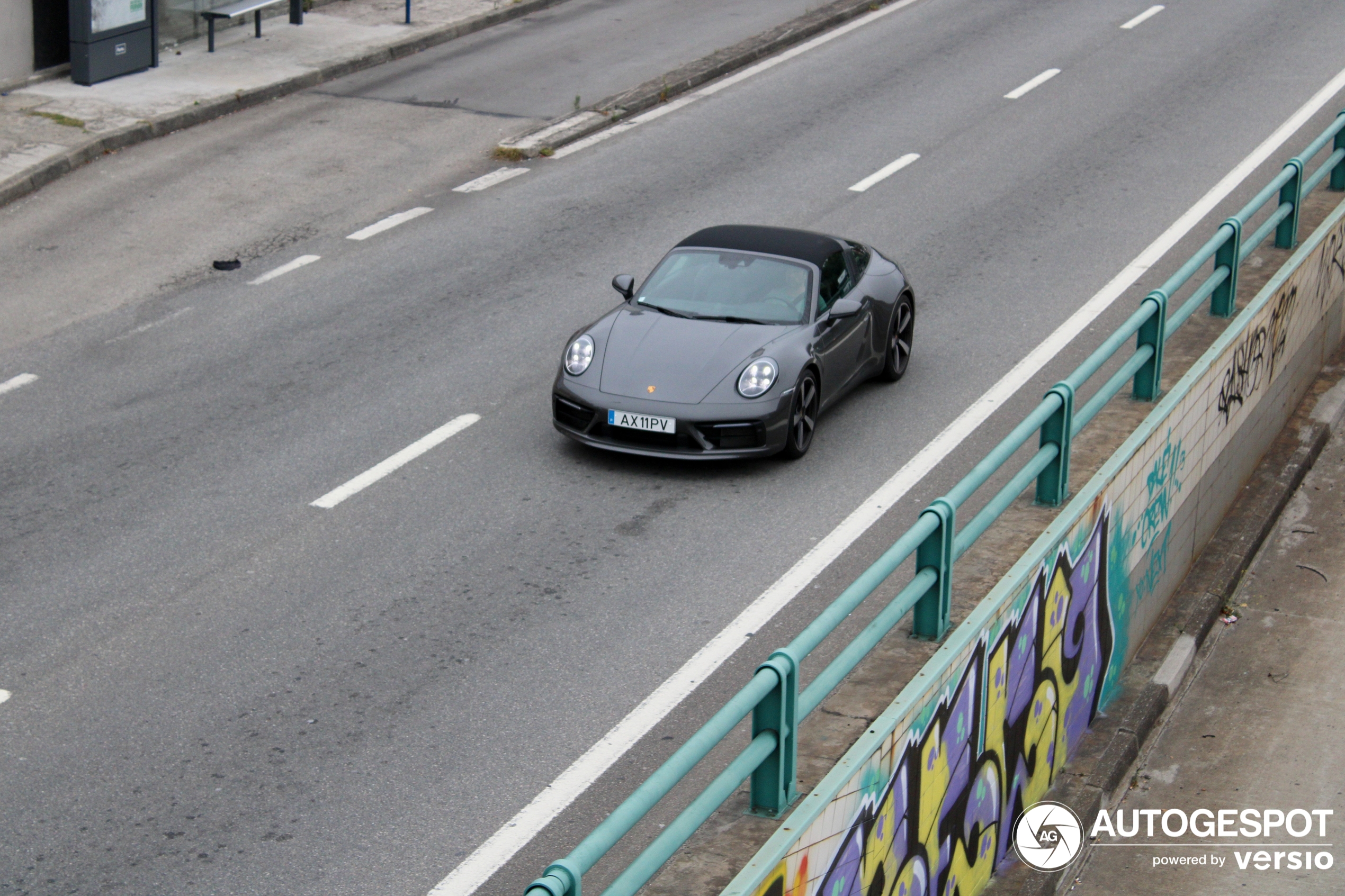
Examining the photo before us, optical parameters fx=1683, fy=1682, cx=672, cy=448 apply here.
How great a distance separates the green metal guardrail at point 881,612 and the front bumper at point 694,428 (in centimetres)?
251

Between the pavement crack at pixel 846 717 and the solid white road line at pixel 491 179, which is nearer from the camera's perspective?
the pavement crack at pixel 846 717

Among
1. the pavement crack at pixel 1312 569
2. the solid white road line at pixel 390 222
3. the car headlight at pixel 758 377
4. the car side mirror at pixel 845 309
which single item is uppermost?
the car side mirror at pixel 845 309

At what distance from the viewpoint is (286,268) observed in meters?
15.7

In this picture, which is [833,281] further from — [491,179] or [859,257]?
[491,179]

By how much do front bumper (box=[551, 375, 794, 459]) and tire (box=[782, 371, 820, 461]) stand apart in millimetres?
112

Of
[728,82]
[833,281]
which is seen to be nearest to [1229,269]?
[833,281]

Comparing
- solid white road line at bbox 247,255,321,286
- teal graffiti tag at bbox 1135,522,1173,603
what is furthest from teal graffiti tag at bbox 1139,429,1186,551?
solid white road line at bbox 247,255,321,286

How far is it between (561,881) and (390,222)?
13733 millimetres

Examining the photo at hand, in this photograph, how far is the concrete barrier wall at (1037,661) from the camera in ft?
18.2

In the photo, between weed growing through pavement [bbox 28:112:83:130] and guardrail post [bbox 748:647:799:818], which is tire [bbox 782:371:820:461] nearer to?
guardrail post [bbox 748:647:799:818]

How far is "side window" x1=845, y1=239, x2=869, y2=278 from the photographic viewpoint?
12.8m

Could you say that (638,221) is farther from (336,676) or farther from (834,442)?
(336,676)

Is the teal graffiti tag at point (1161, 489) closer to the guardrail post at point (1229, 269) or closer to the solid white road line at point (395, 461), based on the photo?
the guardrail post at point (1229, 269)

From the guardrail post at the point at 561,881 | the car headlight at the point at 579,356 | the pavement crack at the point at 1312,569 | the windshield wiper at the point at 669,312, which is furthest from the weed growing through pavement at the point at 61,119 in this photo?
the guardrail post at the point at 561,881
